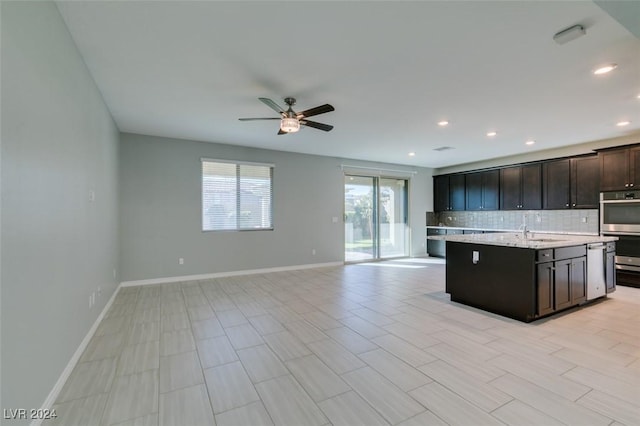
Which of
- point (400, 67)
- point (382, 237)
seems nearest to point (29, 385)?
point (400, 67)

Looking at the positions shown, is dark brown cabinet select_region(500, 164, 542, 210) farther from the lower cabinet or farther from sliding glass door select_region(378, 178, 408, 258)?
the lower cabinet

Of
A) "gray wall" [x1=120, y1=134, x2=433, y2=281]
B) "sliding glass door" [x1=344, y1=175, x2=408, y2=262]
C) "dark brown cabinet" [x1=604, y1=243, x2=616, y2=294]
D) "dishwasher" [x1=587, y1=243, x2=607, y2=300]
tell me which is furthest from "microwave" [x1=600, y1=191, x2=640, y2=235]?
"gray wall" [x1=120, y1=134, x2=433, y2=281]

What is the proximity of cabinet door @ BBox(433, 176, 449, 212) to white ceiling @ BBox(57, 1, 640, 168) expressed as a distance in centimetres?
375

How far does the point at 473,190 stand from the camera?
303 inches

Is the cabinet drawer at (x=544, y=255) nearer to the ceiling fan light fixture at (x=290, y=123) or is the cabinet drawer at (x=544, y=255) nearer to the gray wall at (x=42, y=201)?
the ceiling fan light fixture at (x=290, y=123)

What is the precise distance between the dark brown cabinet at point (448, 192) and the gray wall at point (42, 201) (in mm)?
A: 8099

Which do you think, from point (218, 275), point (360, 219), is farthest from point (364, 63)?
point (360, 219)

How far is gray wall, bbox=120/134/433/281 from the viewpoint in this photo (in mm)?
5066

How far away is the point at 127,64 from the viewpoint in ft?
9.06

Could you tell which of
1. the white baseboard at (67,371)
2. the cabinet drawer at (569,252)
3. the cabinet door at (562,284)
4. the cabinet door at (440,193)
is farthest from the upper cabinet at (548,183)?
the white baseboard at (67,371)

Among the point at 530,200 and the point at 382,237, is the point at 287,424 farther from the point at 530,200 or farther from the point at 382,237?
the point at 530,200

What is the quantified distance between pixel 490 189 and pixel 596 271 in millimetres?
3559

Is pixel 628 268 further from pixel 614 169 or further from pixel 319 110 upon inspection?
pixel 319 110

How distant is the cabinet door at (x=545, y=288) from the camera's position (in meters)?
3.28
